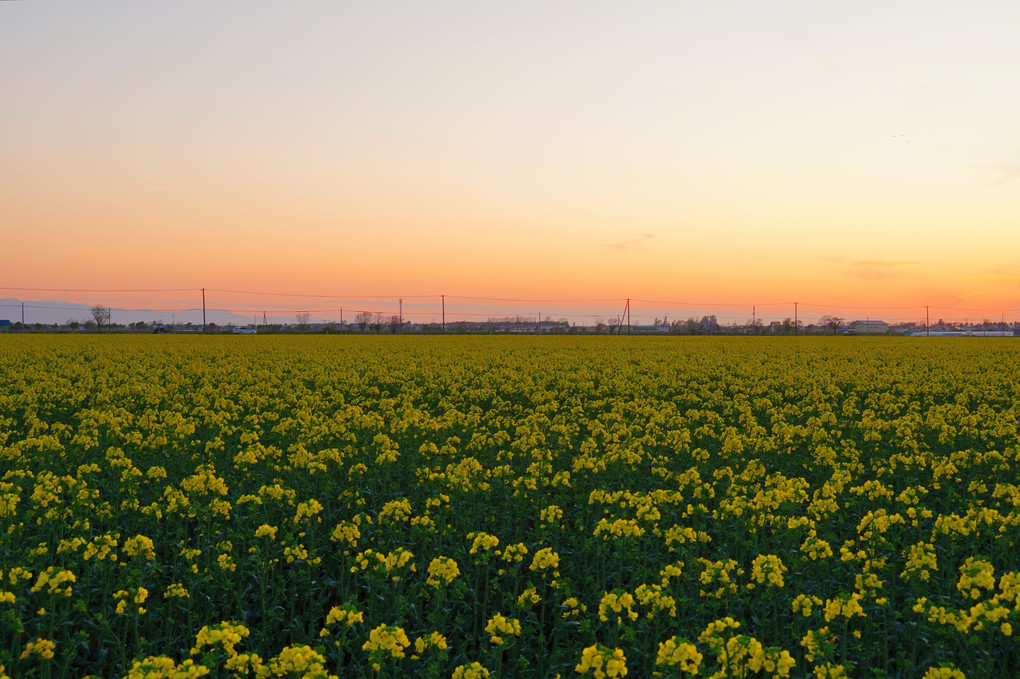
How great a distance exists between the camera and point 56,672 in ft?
19.0

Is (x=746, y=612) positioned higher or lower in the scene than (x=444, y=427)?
lower

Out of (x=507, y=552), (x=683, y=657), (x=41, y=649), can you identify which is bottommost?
(x=41, y=649)

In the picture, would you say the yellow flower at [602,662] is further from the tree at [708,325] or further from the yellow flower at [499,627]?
the tree at [708,325]

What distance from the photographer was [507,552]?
22.0ft

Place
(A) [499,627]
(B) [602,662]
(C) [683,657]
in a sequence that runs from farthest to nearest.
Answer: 1. (A) [499,627]
2. (B) [602,662]
3. (C) [683,657]

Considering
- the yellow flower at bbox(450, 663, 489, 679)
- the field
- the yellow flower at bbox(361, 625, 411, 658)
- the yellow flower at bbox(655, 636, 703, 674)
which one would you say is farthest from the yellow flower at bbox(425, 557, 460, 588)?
the yellow flower at bbox(655, 636, 703, 674)

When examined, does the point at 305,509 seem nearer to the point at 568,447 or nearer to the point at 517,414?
the point at 568,447

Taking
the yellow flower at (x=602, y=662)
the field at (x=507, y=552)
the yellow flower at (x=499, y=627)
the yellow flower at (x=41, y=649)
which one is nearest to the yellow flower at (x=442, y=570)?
the field at (x=507, y=552)

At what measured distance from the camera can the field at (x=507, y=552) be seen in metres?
5.44

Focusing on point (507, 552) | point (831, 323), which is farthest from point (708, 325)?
point (507, 552)

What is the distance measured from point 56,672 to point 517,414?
11836 mm

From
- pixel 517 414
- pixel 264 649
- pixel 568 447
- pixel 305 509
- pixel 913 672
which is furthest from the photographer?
pixel 517 414

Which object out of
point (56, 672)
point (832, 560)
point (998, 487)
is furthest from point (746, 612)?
point (56, 672)

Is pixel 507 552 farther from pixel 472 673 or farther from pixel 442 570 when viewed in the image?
pixel 472 673
